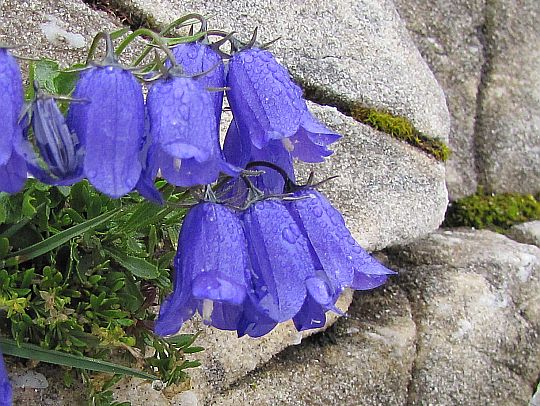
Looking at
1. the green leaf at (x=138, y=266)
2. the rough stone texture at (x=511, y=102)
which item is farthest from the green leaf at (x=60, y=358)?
the rough stone texture at (x=511, y=102)

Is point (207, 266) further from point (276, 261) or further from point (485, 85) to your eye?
point (485, 85)

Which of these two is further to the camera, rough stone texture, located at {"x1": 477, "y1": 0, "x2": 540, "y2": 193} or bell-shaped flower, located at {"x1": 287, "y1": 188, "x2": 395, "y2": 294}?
rough stone texture, located at {"x1": 477, "y1": 0, "x2": 540, "y2": 193}

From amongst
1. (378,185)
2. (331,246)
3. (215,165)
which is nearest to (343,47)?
(378,185)

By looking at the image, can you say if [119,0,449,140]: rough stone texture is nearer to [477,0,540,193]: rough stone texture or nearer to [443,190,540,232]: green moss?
[443,190,540,232]: green moss

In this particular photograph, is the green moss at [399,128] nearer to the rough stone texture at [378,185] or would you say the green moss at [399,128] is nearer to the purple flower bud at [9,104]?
the rough stone texture at [378,185]


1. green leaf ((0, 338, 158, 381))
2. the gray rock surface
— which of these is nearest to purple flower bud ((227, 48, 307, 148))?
green leaf ((0, 338, 158, 381))
